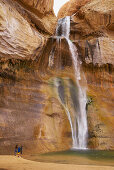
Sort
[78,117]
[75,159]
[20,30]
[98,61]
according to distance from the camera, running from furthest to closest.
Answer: [98,61] < [78,117] < [20,30] < [75,159]

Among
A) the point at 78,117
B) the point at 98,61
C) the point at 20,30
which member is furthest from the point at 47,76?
the point at 98,61

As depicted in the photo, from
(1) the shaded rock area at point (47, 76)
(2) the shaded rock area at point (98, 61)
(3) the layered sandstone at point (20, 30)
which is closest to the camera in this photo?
(3) the layered sandstone at point (20, 30)

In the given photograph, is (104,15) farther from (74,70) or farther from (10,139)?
(10,139)

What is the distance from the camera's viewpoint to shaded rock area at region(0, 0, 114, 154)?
11.6 metres

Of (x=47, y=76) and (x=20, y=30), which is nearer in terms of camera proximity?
(x=20, y=30)

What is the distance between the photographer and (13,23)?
1220 centimetres

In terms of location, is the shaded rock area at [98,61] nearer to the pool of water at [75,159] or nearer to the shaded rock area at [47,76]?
the shaded rock area at [47,76]

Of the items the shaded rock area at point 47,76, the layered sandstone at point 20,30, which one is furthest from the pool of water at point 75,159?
the layered sandstone at point 20,30

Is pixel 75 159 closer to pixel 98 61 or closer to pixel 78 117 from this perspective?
pixel 78 117

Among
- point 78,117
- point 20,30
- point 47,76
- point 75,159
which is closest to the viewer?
point 75,159

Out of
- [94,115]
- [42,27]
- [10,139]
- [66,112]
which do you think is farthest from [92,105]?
[42,27]

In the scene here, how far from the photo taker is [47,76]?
50.6 ft

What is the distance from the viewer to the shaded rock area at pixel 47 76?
38.1ft

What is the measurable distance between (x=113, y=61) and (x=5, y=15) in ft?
36.5
